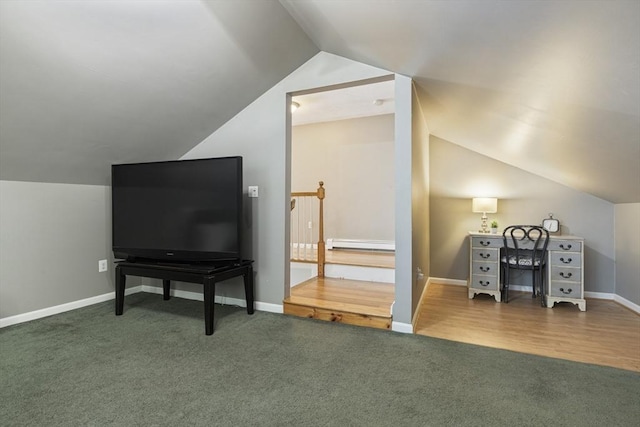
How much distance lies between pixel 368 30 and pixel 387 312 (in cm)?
220

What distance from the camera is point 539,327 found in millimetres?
2816

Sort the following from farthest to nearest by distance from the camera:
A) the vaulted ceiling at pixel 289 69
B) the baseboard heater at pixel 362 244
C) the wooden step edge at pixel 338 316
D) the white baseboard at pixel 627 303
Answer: the baseboard heater at pixel 362 244
the white baseboard at pixel 627 303
the wooden step edge at pixel 338 316
the vaulted ceiling at pixel 289 69

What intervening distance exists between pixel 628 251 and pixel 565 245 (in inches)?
25.2

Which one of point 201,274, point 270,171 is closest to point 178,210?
point 201,274

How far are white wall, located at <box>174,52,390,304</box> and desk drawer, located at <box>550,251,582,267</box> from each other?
2909mm

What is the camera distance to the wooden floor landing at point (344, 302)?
2777 mm

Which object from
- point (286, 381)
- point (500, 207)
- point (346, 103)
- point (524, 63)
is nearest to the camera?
point (524, 63)

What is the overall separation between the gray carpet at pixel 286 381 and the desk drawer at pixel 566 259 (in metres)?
1.64

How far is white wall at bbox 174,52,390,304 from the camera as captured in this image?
3.12 m

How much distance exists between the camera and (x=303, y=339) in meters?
2.49

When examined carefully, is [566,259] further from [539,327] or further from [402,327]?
[402,327]

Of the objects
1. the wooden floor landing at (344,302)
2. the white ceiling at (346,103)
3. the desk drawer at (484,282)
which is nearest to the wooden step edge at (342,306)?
the wooden floor landing at (344,302)

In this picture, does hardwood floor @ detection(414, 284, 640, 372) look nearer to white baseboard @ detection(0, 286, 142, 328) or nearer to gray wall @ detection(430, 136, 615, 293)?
gray wall @ detection(430, 136, 615, 293)

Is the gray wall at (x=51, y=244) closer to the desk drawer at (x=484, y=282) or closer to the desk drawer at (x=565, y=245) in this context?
the desk drawer at (x=484, y=282)
